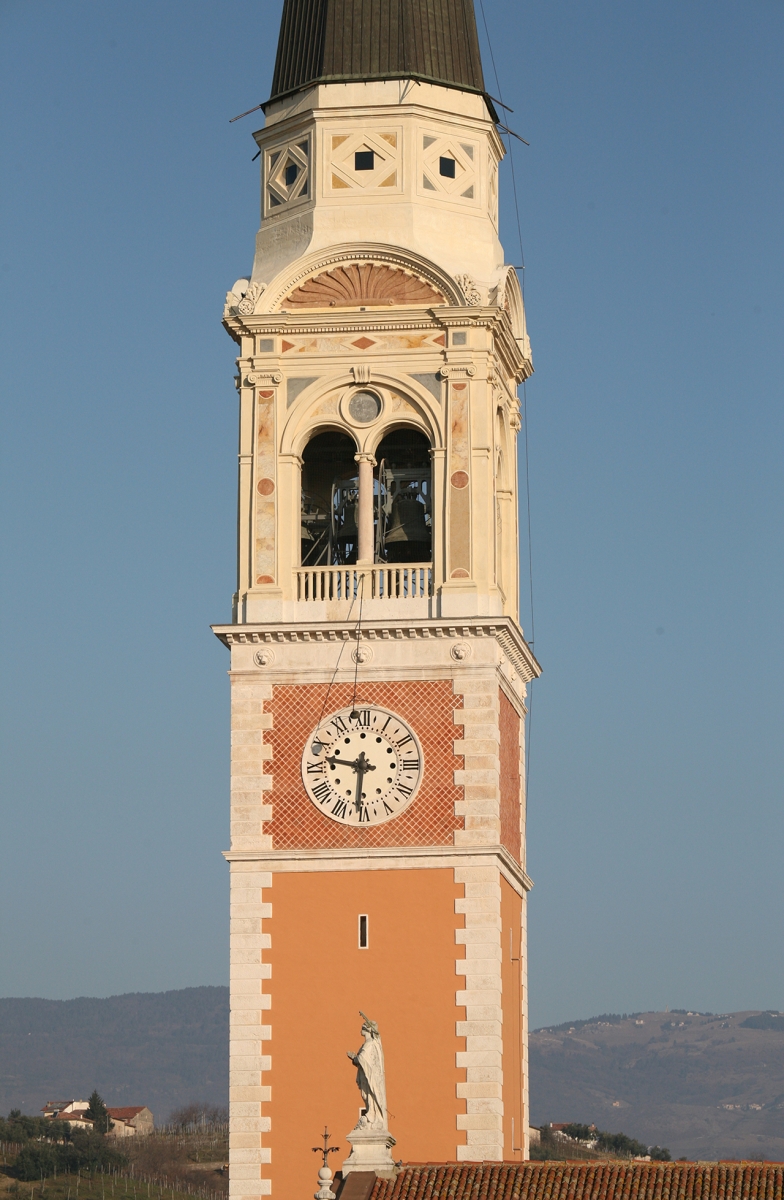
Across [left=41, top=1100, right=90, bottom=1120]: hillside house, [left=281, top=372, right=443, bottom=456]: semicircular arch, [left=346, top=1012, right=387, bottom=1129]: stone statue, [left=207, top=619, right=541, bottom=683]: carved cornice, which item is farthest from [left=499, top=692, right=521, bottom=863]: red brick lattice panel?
[left=41, top=1100, right=90, bottom=1120]: hillside house

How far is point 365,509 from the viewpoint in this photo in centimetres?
4247

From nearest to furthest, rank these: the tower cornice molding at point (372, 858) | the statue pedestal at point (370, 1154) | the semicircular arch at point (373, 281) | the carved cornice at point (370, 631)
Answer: the statue pedestal at point (370, 1154)
the tower cornice molding at point (372, 858)
the carved cornice at point (370, 631)
the semicircular arch at point (373, 281)

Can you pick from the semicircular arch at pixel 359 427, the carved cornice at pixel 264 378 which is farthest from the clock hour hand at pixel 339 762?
the carved cornice at pixel 264 378

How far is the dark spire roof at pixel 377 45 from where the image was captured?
4422cm

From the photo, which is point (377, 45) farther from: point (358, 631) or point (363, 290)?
point (358, 631)

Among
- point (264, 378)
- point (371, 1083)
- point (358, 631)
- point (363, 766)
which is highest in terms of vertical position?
point (264, 378)

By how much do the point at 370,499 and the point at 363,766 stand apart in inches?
187

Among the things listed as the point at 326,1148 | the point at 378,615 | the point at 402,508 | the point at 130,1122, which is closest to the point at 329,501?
the point at 402,508

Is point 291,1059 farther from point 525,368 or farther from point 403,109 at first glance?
point 403,109

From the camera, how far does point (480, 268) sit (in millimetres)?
43688

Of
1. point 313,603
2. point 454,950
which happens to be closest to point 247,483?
point 313,603

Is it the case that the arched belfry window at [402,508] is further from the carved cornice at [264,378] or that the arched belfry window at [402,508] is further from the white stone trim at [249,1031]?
the white stone trim at [249,1031]

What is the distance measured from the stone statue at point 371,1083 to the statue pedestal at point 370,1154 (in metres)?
0.15

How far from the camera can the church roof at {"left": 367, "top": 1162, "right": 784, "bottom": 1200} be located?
34.8 m
